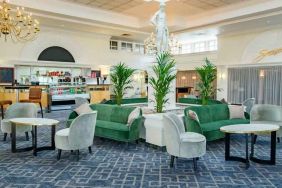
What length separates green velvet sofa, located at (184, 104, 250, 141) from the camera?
519 centimetres

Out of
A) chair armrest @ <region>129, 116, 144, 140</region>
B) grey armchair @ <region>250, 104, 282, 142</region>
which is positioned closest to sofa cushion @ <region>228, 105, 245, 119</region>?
grey armchair @ <region>250, 104, 282, 142</region>

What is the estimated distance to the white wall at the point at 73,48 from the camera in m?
11.1

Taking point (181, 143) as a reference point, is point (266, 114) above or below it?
above

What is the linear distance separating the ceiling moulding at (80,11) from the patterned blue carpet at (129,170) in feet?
18.8

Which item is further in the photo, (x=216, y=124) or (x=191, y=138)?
(x=216, y=124)

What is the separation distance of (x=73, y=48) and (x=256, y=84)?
930cm

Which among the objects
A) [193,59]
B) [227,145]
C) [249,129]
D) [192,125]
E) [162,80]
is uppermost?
[193,59]

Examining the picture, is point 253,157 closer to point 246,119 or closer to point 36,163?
point 246,119

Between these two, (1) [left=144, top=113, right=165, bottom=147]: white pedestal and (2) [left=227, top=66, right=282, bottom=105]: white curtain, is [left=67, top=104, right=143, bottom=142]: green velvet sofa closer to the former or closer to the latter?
(1) [left=144, top=113, right=165, bottom=147]: white pedestal

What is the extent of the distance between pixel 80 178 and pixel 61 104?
9.13 m

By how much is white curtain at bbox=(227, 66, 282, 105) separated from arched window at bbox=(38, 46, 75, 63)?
8.40 meters

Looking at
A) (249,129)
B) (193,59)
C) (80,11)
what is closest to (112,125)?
(249,129)

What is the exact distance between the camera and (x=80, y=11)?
9992 millimetres

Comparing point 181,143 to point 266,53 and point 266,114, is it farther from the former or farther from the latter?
point 266,53
